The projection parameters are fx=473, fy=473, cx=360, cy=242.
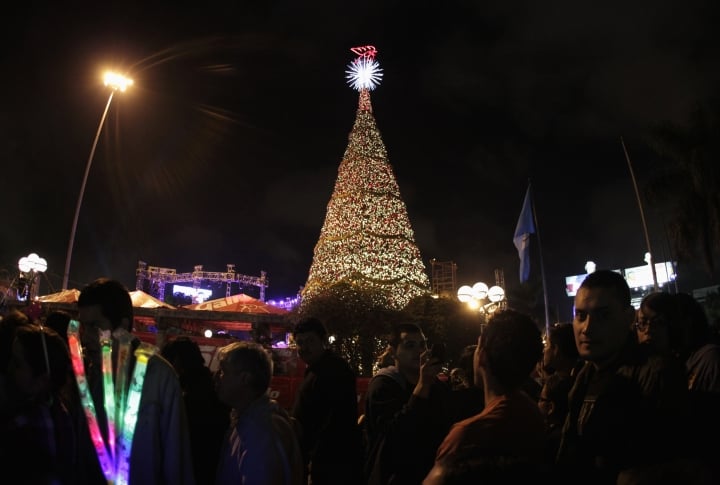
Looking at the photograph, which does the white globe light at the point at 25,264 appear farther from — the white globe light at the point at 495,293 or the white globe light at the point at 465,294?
the white globe light at the point at 495,293

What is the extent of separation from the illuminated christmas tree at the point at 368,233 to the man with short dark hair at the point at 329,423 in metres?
18.5

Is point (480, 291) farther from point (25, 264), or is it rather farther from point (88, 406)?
point (25, 264)

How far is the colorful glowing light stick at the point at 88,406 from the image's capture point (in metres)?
2.38

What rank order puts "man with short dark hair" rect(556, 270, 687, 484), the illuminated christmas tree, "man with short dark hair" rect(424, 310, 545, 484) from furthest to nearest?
1. the illuminated christmas tree
2. "man with short dark hair" rect(556, 270, 687, 484)
3. "man with short dark hair" rect(424, 310, 545, 484)

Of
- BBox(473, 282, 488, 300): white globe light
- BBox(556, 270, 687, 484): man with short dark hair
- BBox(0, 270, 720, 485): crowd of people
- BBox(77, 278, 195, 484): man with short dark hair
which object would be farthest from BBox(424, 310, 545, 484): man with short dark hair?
BBox(473, 282, 488, 300): white globe light

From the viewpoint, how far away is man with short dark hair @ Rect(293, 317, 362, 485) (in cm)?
379

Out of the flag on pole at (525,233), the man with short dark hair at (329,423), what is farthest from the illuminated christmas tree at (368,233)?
the man with short dark hair at (329,423)

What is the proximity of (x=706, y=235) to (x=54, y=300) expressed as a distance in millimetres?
30422

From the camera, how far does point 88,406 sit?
2475 mm

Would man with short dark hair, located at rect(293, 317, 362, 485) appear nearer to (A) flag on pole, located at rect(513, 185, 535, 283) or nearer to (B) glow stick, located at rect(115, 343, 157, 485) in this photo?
(B) glow stick, located at rect(115, 343, 157, 485)

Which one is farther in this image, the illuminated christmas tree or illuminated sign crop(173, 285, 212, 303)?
illuminated sign crop(173, 285, 212, 303)

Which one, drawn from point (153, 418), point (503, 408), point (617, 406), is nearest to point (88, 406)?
point (153, 418)

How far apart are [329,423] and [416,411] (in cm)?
122

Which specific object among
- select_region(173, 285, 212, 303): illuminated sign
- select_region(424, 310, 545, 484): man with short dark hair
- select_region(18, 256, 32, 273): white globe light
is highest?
select_region(173, 285, 212, 303): illuminated sign
